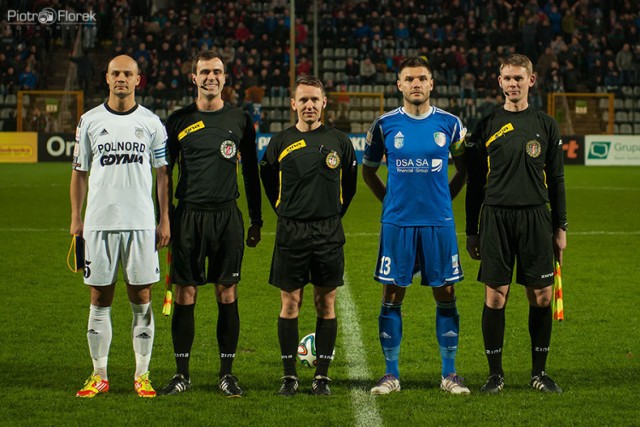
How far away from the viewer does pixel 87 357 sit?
6773 millimetres

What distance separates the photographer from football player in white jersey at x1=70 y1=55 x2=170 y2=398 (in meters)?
5.57

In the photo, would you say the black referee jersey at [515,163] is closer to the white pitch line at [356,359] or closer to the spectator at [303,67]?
the white pitch line at [356,359]

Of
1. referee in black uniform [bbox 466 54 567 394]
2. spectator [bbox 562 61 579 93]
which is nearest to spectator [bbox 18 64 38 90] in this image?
spectator [bbox 562 61 579 93]

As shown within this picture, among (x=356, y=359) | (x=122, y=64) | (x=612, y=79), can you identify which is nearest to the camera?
(x=122, y=64)

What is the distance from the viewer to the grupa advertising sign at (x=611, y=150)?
92.1 ft

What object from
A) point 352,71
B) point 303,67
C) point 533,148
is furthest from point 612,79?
point 533,148

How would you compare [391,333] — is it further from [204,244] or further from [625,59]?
[625,59]

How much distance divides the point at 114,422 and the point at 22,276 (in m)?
5.45

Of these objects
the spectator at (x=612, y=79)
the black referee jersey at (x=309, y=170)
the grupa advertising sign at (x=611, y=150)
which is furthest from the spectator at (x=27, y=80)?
the black referee jersey at (x=309, y=170)

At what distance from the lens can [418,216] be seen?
19.0ft

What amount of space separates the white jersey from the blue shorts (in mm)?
Result: 1417

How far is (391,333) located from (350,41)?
28015 mm

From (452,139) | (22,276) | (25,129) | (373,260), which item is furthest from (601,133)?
(452,139)

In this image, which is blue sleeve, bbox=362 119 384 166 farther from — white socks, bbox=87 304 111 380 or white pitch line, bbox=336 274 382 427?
white socks, bbox=87 304 111 380
